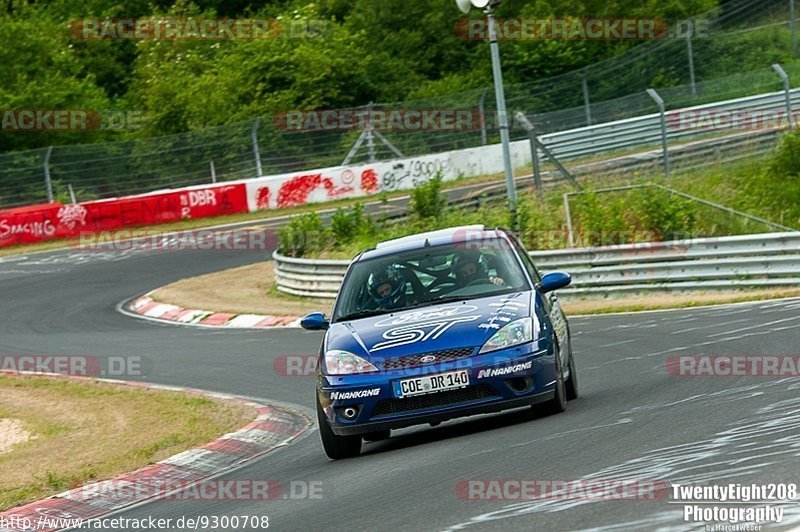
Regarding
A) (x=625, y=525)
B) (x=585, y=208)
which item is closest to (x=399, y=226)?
(x=585, y=208)

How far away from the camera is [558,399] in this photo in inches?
370

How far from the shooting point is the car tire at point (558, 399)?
928 centimetres

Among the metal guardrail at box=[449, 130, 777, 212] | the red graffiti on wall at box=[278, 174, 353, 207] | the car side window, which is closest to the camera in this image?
the car side window

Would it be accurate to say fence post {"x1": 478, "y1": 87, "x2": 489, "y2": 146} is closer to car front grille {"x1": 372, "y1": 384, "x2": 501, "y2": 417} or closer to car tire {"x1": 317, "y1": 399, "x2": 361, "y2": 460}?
car tire {"x1": 317, "y1": 399, "x2": 361, "y2": 460}

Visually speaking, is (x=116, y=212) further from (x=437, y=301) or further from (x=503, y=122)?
(x=437, y=301)

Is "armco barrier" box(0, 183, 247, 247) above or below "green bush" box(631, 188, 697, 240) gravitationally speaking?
above

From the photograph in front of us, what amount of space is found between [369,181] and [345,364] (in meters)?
30.1

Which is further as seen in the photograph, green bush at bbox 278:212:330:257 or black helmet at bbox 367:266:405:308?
green bush at bbox 278:212:330:257

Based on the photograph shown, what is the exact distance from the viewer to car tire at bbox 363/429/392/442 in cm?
915

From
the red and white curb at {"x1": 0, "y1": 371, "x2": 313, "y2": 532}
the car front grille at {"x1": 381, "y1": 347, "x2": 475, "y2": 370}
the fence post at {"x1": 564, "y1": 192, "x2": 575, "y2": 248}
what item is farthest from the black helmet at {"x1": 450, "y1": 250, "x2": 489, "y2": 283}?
the fence post at {"x1": 564, "y1": 192, "x2": 575, "y2": 248}

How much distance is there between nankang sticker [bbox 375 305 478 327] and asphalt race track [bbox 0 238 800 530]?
86 cm

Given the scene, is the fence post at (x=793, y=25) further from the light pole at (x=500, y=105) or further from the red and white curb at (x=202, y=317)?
the red and white curb at (x=202, y=317)

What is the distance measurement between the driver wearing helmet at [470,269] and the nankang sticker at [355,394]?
1.43 meters

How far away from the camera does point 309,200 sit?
38.2 metres
